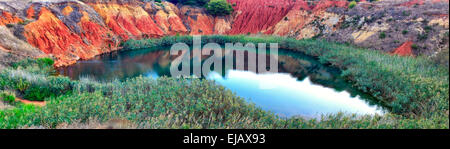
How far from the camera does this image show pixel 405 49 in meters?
17.5

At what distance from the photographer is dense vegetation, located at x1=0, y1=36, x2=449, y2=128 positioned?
530cm

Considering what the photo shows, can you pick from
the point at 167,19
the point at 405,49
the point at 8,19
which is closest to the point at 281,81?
the point at 405,49

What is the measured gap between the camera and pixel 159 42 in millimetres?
26844

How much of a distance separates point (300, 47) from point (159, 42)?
14217 millimetres

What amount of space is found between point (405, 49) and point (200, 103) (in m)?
17.2

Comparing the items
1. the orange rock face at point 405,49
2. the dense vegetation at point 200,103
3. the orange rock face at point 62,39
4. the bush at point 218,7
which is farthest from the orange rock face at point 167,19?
the orange rock face at point 405,49

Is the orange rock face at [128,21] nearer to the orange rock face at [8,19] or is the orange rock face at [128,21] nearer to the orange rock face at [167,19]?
the orange rock face at [167,19]

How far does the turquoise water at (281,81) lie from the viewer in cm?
1009

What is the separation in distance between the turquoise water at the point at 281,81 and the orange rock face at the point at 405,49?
5005 mm

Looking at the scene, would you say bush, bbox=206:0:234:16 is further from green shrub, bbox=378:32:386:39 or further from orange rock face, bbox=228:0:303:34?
green shrub, bbox=378:32:386:39

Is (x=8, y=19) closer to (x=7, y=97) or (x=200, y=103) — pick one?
(x=7, y=97)

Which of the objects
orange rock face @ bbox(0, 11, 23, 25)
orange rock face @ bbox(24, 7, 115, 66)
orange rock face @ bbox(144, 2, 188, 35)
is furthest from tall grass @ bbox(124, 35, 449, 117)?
orange rock face @ bbox(0, 11, 23, 25)
